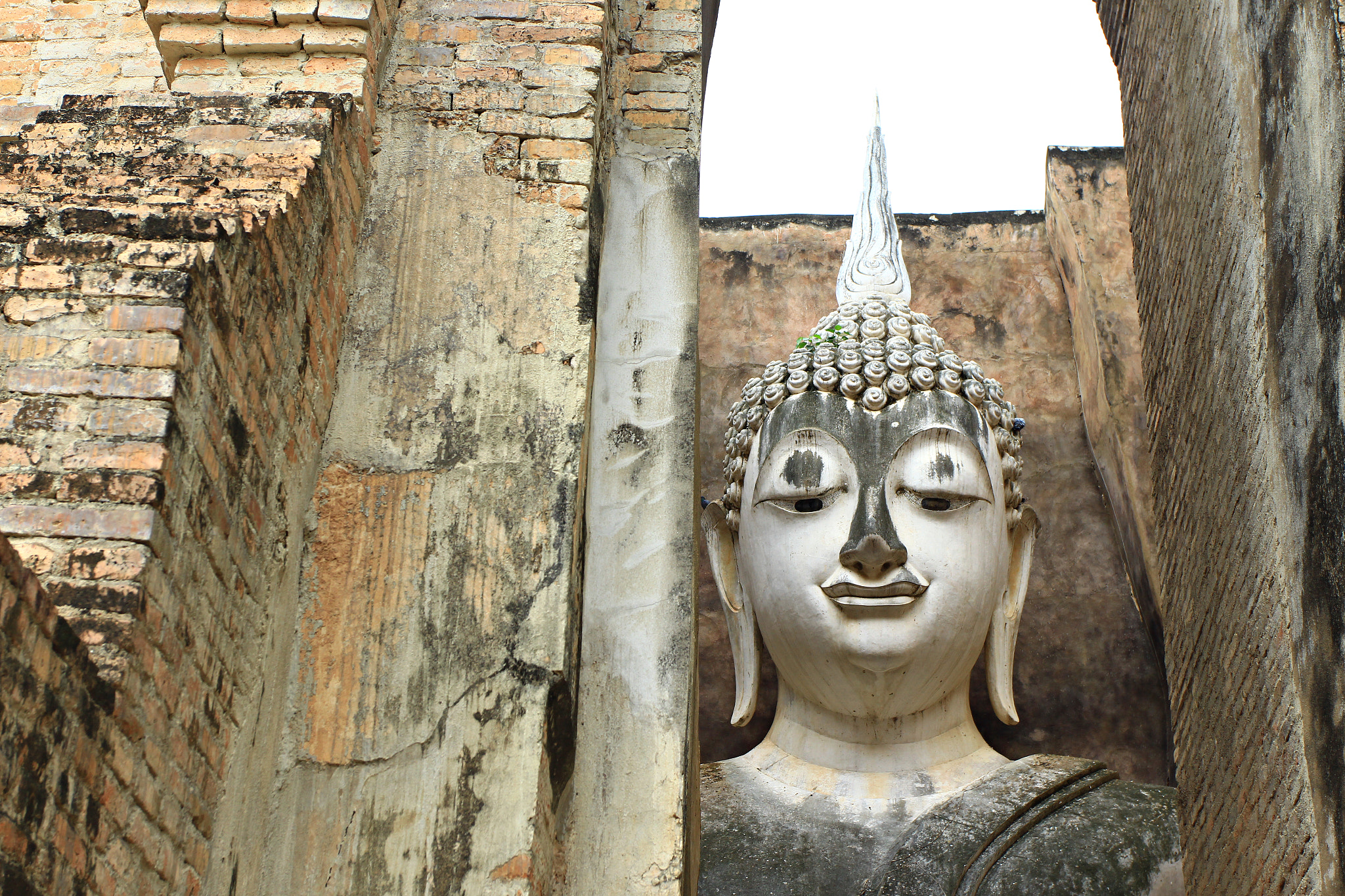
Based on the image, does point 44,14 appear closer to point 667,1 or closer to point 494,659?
point 667,1

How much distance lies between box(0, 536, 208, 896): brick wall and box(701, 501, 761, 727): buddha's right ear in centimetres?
408

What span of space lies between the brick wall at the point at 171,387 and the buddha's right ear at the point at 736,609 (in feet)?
11.5

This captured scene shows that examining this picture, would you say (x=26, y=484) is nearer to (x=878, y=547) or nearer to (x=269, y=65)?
(x=269, y=65)

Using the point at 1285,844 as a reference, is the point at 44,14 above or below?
above

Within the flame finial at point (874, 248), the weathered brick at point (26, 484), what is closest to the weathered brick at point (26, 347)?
the weathered brick at point (26, 484)

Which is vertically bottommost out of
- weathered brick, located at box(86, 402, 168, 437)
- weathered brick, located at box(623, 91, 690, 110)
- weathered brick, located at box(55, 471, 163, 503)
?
weathered brick, located at box(55, 471, 163, 503)

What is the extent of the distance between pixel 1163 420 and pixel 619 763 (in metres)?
2.77

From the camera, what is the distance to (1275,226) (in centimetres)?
380

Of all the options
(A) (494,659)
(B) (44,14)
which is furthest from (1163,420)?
(B) (44,14)

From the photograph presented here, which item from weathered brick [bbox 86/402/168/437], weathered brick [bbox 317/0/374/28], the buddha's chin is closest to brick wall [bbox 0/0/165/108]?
weathered brick [bbox 317/0/374/28]

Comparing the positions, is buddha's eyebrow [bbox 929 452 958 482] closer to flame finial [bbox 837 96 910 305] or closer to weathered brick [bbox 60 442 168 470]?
flame finial [bbox 837 96 910 305]

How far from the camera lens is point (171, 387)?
8.35 ft

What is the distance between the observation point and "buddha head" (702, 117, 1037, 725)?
5.84m

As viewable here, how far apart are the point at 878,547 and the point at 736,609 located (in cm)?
113
